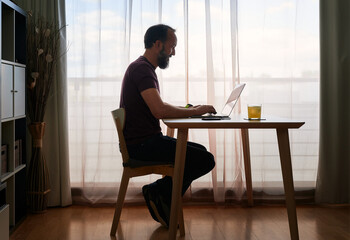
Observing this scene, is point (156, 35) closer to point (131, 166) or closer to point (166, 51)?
point (166, 51)

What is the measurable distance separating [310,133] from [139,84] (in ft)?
5.15

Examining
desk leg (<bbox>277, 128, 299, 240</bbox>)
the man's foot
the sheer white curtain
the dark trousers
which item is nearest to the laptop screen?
the dark trousers

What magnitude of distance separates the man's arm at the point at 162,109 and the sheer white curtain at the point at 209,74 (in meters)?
0.87

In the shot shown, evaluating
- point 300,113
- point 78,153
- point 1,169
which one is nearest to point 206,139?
point 300,113

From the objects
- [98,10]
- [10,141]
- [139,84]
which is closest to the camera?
[139,84]

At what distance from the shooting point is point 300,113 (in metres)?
3.42

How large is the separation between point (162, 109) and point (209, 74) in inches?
40.2

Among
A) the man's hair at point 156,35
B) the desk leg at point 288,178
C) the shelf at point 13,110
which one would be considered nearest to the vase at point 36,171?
the shelf at point 13,110

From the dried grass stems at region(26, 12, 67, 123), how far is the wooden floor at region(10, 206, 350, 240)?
2.40 feet

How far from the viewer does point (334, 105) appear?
11.0 ft

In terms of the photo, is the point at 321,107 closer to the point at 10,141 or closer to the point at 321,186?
the point at 321,186

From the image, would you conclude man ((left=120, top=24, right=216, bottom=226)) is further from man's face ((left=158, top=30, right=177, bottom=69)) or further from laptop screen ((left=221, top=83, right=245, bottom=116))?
laptop screen ((left=221, top=83, right=245, bottom=116))

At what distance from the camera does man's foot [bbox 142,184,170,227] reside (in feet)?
8.84

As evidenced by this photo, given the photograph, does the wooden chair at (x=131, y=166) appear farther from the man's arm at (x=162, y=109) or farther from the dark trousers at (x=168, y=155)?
the man's arm at (x=162, y=109)
